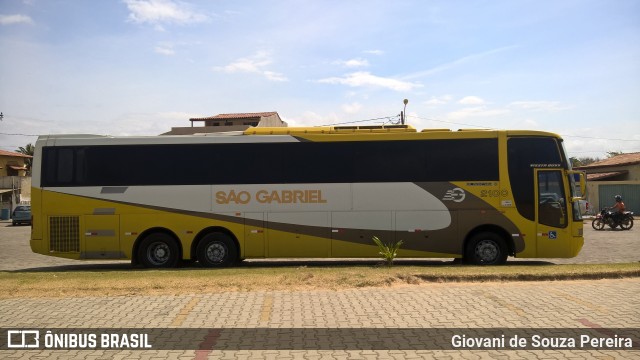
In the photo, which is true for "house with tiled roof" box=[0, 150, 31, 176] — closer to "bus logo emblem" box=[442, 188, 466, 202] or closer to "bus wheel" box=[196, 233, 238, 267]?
"bus wheel" box=[196, 233, 238, 267]

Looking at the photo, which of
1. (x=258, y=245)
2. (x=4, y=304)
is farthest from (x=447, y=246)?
(x=4, y=304)

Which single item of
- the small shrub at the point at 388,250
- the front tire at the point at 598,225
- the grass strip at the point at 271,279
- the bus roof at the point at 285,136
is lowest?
the front tire at the point at 598,225

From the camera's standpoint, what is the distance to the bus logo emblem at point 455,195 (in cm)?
1212

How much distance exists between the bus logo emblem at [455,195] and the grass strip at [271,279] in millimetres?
2306

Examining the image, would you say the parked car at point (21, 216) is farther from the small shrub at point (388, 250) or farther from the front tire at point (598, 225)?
the front tire at point (598, 225)

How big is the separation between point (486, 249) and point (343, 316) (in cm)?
644

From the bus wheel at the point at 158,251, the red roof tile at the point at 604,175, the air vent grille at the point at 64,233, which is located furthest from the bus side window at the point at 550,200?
the red roof tile at the point at 604,175

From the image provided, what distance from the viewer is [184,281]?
9.02 metres

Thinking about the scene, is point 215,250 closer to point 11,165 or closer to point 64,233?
point 64,233

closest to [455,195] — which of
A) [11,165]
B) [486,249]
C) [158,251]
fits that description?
[486,249]

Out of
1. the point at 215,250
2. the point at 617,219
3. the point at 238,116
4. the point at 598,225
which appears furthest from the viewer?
the point at 238,116

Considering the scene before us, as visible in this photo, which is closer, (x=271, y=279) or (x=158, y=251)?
(x=271, y=279)

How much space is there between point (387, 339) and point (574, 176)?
28.3ft

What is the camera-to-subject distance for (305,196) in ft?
40.5
